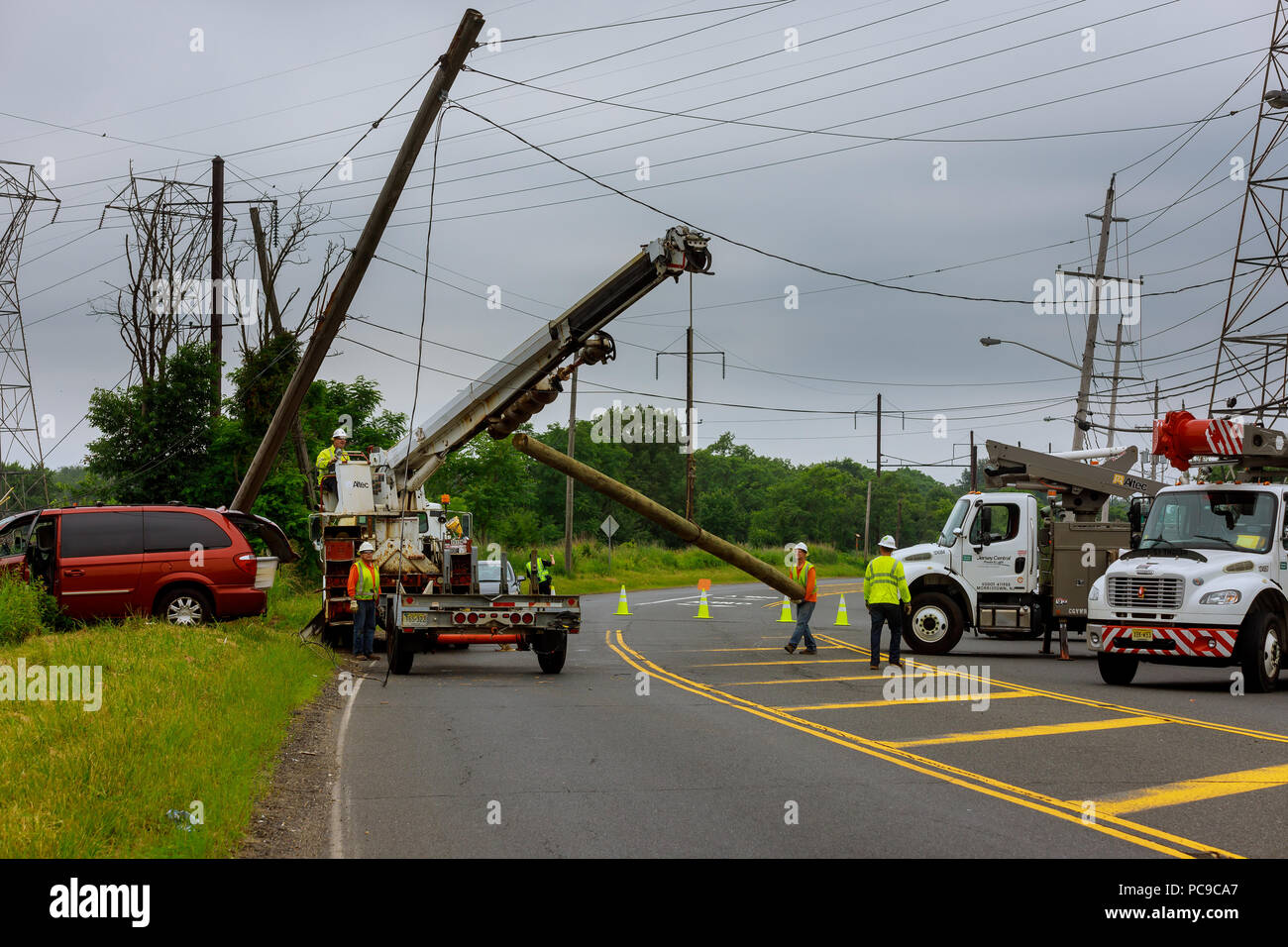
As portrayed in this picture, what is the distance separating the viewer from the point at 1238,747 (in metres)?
11.5

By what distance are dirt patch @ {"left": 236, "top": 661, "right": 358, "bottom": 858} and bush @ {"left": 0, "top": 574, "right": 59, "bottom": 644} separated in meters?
4.94

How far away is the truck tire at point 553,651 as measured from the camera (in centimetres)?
1869

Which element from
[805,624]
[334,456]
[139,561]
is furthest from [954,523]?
[139,561]

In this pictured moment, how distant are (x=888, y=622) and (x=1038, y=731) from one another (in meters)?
6.37

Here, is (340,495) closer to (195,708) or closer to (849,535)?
(195,708)

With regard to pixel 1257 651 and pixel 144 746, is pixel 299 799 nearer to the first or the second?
pixel 144 746

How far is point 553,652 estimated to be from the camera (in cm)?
1873

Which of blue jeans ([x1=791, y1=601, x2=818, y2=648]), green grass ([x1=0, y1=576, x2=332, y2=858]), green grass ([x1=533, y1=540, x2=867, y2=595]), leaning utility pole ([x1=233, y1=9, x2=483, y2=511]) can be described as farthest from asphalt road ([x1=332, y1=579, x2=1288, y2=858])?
green grass ([x1=533, y1=540, x2=867, y2=595])

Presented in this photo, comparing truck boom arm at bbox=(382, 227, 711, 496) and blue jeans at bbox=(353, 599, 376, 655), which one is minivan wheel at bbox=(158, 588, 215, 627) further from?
truck boom arm at bbox=(382, 227, 711, 496)

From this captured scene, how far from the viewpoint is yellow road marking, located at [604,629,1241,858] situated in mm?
7637

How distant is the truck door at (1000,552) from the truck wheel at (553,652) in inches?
292

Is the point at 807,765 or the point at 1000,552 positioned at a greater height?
the point at 1000,552
